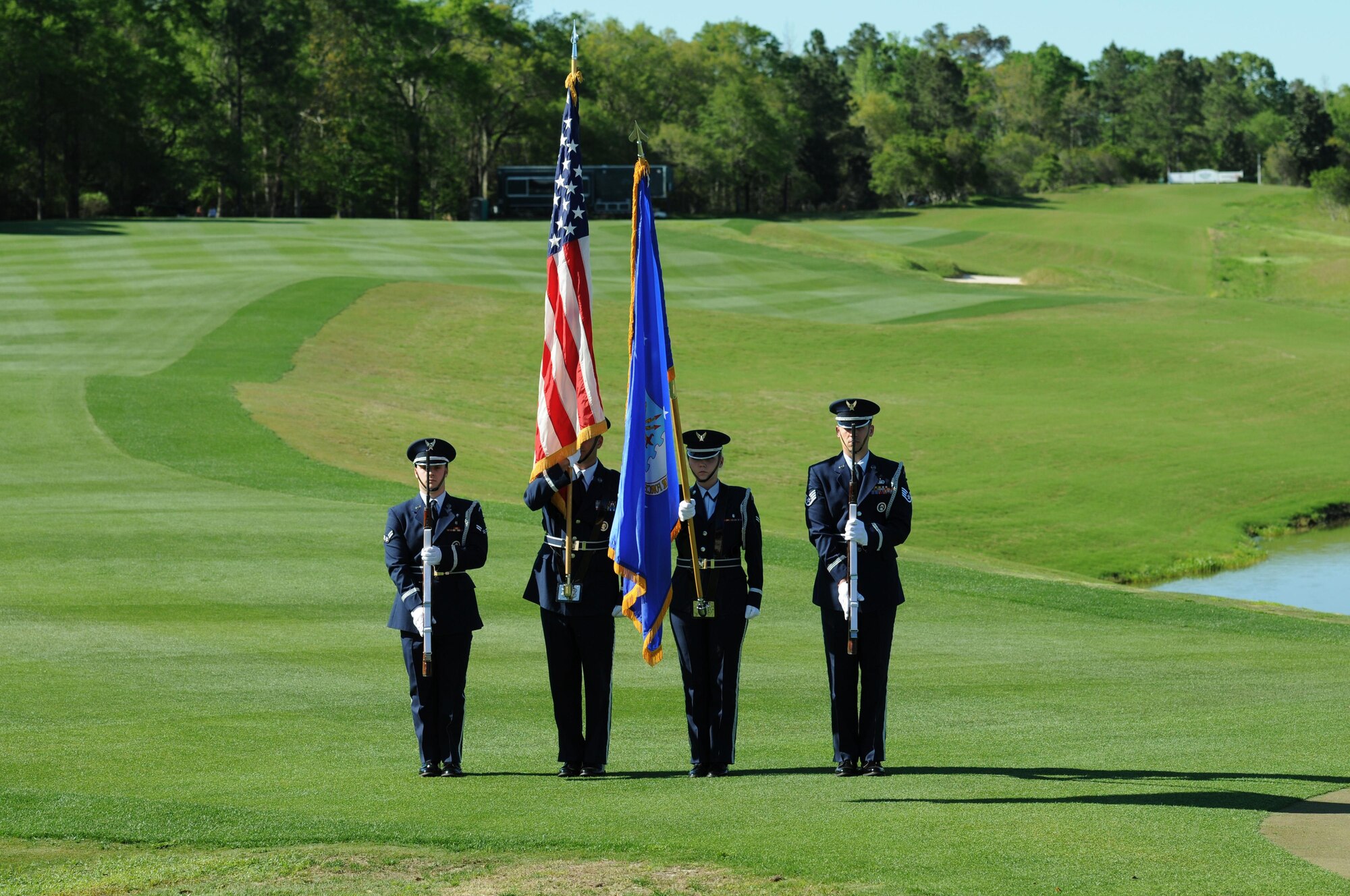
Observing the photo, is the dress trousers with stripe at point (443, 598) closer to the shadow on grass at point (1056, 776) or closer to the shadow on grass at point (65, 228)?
the shadow on grass at point (1056, 776)

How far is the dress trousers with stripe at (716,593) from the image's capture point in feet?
31.6

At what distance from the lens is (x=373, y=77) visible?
106812 mm

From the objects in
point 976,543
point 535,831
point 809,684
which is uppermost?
point 535,831

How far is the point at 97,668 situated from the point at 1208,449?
30.2m

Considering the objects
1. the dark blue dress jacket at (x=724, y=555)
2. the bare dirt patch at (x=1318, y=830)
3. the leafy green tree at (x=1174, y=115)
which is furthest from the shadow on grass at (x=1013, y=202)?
the bare dirt patch at (x=1318, y=830)

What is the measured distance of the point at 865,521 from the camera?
9.44 metres

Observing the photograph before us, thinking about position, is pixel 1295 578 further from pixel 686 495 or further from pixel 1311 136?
pixel 1311 136

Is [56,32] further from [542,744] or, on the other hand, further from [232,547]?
[542,744]

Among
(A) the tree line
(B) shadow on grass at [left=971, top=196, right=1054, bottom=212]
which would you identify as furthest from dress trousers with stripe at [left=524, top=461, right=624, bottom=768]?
(B) shadow on grass at [left=971, top=196, right=1054, bottom=212]

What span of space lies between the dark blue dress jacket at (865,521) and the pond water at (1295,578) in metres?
16.1

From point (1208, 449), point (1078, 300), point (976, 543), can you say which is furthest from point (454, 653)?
point (1078, 300)

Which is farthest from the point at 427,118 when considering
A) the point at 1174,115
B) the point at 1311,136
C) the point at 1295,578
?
the point at 1174,115

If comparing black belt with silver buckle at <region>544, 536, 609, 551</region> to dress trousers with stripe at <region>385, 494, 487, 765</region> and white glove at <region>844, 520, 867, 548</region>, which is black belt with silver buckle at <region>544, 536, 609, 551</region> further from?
white glove at <region>844, 520, 867, 548</region>

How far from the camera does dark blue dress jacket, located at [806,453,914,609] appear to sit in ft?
30.9
